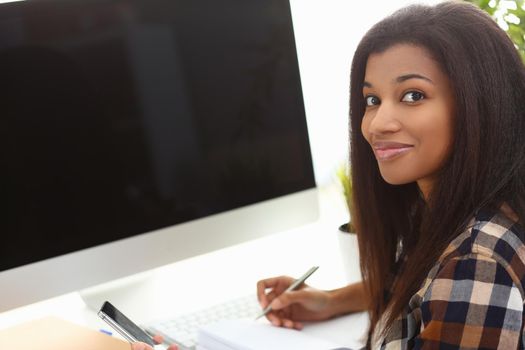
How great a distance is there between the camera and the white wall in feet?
7.10

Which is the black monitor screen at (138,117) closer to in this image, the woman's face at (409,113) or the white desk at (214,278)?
the white desk at (214,278)

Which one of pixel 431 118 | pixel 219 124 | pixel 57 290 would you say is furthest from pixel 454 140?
pixel 57 290

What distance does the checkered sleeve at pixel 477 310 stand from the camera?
801 mm

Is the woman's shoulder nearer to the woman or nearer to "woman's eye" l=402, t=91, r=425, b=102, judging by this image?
the woman

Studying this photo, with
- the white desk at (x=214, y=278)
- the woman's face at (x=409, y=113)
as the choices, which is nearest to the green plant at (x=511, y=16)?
the white desk at (x=214, y=278)

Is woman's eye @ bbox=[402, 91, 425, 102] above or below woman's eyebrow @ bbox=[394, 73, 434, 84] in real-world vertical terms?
below

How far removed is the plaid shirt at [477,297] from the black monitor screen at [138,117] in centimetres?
51

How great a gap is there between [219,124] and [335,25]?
1.01m

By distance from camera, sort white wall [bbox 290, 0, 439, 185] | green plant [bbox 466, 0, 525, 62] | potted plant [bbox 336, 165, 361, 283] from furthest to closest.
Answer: white wall [bbox 290, 0, 439, 185] → green plant [bbox 466, 0, 525, 62] → potted plant [bbox 336, 165, 361, 283]

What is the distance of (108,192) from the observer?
118cm

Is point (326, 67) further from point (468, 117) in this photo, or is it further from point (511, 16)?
point (468, 117)

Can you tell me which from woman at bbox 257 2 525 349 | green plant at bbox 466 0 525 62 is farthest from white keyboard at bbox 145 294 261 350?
green plant at bbox 466 0 525 62

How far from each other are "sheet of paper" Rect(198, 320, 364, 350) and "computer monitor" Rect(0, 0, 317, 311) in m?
0.20

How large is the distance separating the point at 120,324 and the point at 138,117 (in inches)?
13.7
